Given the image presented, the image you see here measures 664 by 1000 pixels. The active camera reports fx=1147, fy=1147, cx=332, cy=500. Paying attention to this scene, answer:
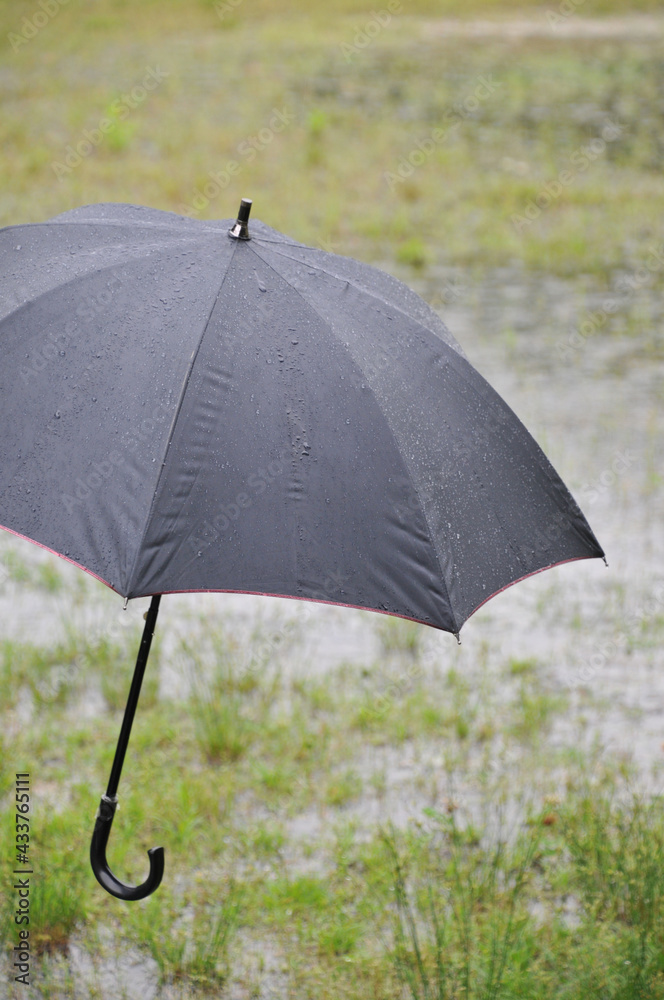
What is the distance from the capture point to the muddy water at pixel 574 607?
4.55 m

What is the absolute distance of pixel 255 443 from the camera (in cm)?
203

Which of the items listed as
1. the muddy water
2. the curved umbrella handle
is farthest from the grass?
the curved umbrella handle

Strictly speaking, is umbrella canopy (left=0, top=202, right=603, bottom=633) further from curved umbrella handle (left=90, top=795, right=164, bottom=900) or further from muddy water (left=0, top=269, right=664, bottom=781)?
muddy water (left=0, top=269, right=664, bottom=781)

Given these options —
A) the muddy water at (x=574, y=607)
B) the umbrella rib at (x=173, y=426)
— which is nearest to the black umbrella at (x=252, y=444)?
the umbrella rib at (x=173, y=426)

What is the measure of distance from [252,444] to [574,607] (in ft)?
11.1

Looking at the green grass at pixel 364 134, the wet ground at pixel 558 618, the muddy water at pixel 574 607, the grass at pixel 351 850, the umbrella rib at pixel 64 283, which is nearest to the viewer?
the umbrella rib at pixel 64 283

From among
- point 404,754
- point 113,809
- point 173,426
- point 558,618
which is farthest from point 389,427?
point 558,618

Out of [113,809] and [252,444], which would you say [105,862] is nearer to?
[113,809]

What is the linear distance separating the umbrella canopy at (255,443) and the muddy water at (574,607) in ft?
7.20

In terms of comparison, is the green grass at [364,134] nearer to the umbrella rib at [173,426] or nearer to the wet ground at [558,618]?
the wet ground at [558,618]

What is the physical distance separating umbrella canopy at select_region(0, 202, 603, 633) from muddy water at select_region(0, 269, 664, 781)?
2.20 metres

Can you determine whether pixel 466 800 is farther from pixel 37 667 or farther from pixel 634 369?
pixel 634 369

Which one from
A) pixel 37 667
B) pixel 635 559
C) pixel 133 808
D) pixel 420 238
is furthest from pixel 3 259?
pixel 420 238

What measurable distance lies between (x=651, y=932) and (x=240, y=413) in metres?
1.84
